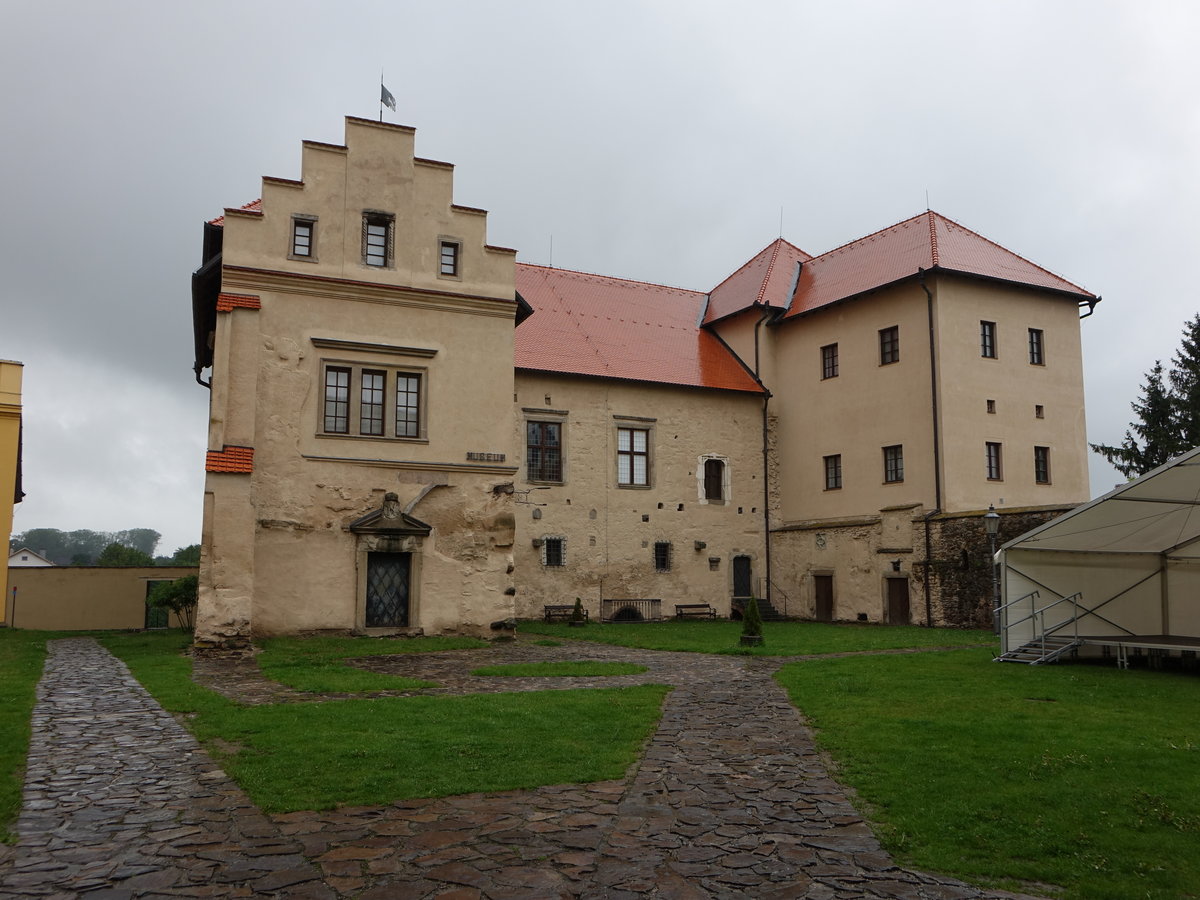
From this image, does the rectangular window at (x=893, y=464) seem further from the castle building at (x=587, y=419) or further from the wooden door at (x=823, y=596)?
the wooden door at (x=823, y=596)

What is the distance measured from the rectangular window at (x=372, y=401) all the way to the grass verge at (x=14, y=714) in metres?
7.81

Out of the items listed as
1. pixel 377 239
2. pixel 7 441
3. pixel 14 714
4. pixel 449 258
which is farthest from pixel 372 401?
pixel 7 441

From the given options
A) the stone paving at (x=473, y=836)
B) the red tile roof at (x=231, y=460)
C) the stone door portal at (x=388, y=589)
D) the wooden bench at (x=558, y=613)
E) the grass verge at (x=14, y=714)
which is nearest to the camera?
the stone paving at (x=473, y=836)

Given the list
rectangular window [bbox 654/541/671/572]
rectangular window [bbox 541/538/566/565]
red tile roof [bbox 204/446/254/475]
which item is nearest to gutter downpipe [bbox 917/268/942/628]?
rectangular window [bbox 654/541/671/572]

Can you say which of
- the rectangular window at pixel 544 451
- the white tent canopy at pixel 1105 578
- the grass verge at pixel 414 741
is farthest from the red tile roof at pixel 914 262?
the grass verge at pixel 414 741

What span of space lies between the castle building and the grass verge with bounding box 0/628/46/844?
134 inches

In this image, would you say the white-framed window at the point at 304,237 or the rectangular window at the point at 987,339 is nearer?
the white-framed window at the point at 304,237

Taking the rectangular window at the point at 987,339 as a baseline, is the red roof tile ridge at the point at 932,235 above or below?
above

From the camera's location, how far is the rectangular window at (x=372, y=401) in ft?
69.5

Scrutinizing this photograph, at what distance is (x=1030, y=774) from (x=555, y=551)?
73.3ft

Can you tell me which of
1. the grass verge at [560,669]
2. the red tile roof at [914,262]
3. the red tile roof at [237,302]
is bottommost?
the grass verge at [560,669]

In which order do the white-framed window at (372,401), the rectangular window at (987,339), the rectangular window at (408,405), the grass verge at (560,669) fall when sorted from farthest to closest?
the rectangular window at (987,339) < the rectangular window at (408,405) < the white-framed window at (372,401) < the grass verge at (560,669)

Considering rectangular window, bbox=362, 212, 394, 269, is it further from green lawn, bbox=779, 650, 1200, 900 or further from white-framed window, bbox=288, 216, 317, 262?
green lawn, bbox=779, 650, 1200, 900

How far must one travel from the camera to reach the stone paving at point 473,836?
5.21 meters
